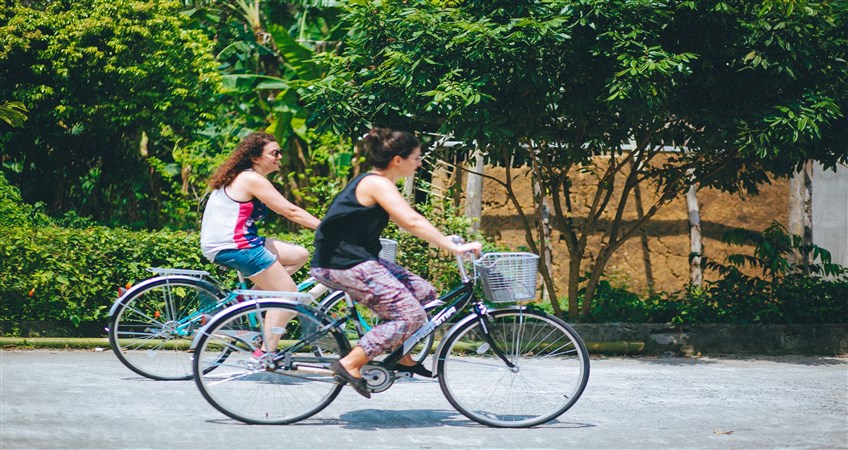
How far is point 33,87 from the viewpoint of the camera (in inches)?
494

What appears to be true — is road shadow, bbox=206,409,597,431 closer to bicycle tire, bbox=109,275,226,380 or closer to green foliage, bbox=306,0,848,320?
bicycle tire, bbox=109,275,226,380

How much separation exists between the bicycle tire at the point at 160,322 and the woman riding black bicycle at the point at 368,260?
65.0 inches

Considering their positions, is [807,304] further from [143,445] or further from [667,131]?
[143,445]

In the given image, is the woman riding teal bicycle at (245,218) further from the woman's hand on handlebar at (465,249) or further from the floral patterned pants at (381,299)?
the woman's hand on handlebar at (465,249)

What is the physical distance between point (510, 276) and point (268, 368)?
1.63 meters

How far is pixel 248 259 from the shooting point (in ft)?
22.9

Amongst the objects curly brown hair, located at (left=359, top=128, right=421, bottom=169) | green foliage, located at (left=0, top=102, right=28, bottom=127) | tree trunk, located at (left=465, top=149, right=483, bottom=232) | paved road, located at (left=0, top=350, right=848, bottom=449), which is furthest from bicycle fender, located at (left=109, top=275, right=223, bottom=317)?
tree trunk, located at (left=465, top=149, right=483, bottom=232)

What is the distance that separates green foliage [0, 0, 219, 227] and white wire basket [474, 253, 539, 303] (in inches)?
319

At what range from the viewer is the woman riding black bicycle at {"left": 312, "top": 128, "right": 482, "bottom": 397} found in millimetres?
6000

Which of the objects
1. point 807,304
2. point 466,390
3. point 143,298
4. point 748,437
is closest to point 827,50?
point 807,304

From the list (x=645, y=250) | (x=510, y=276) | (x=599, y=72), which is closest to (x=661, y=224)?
(x=645, y=250)

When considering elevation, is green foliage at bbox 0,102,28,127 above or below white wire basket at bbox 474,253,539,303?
above

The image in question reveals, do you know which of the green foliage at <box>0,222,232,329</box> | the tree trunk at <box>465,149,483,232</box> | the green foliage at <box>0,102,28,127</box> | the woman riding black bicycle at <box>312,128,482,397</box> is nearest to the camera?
the woman riding black bicycle at <box>312,128,482,397</box>

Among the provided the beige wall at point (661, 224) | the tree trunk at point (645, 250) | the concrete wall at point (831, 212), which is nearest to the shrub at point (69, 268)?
the beige wall at point (661, 224)
